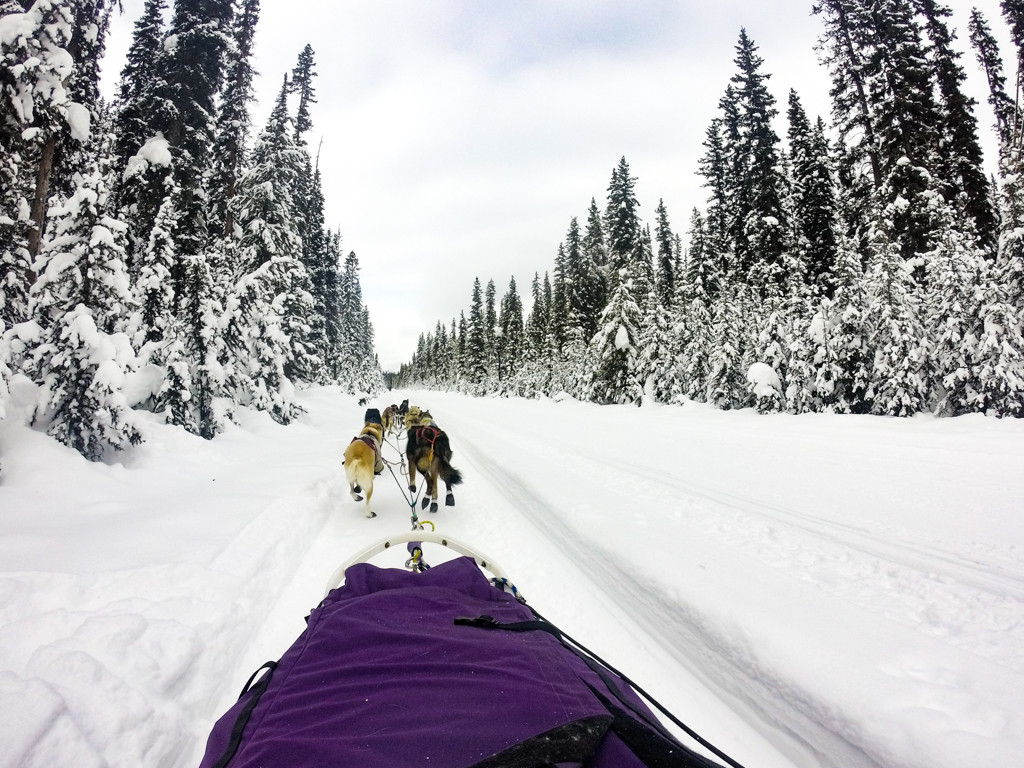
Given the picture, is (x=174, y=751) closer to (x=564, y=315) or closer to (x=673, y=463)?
(x=673, y=463)

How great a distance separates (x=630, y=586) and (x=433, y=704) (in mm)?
3023

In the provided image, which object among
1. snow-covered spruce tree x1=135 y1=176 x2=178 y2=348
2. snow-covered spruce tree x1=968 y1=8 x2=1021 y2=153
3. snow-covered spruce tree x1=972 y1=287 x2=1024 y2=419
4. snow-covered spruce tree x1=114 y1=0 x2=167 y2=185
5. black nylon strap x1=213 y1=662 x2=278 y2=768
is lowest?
black nylon strap x1=213 y1=662 x2=278 y2=768

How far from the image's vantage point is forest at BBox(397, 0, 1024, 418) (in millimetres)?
11227

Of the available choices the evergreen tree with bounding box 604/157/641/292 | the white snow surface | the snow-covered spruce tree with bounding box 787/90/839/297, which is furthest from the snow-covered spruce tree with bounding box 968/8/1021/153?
the white snow surface

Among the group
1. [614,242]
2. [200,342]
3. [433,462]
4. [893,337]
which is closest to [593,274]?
[614,242]

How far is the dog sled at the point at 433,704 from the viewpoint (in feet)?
3.61

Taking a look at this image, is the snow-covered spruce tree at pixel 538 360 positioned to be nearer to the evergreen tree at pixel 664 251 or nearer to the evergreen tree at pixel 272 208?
the evergreen tree at pixel 664 251

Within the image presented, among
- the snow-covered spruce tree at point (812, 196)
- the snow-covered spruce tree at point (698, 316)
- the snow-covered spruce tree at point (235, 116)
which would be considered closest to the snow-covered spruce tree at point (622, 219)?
the snow-covered spruce tree at point (698, 316)

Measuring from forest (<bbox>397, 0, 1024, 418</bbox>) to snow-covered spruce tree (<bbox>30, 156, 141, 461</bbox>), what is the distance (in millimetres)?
17333

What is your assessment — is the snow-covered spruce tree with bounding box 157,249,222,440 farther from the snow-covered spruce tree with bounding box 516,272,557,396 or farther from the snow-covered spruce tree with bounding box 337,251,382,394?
the snow-covered spruce tree with bounding box 337,251,382,394

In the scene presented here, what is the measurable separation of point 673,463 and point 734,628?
580cm

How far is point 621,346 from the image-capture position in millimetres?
24391

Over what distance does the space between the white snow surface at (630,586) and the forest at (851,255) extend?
16.0ft

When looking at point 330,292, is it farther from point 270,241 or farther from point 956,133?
point 956,133
